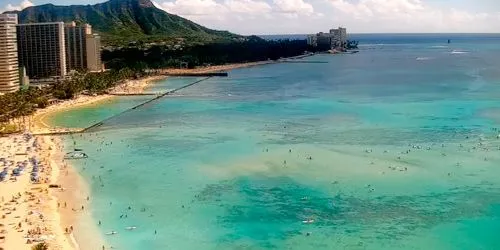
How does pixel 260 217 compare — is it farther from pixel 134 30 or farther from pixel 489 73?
pixel 134 30

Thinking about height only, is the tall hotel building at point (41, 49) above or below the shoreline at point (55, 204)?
above

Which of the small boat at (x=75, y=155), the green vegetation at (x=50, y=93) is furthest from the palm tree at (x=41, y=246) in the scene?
the green vegetation at (x=50, y=93)

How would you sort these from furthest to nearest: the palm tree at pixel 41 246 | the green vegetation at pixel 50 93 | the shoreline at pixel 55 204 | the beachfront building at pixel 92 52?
the beachfront building at pixel 92 52 → the green vegetation at pixel 50 93 → the shoreline at pixel 55 204 → the palm tree at pixel 41 246

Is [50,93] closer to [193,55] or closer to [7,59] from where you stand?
[7,59]

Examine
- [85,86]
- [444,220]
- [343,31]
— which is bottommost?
[444,220]

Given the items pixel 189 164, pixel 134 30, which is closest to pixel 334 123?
pixel 189 164

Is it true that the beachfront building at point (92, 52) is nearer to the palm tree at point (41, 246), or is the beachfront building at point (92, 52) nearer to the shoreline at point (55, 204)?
the shoreline at point (55, 204)

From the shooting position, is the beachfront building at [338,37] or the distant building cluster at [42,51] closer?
the distant building cluster at [42,51]

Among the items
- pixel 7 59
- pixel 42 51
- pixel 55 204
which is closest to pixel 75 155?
pixel 55 204

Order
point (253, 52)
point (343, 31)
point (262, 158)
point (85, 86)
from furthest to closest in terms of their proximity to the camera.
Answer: point (343, 31) → point (253, 52) → point (85, 86) → point (262, 158)
